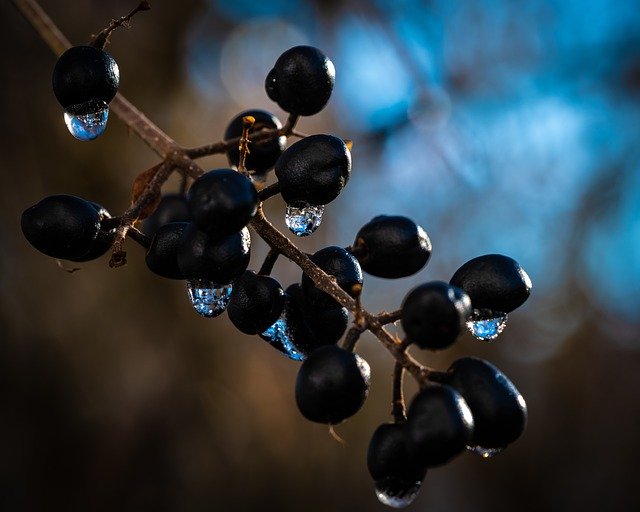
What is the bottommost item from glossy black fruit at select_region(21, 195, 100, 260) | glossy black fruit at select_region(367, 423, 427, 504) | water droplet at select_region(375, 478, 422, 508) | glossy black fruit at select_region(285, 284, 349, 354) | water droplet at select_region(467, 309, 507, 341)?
water droplet at select_region(375, 478, 422, 508)

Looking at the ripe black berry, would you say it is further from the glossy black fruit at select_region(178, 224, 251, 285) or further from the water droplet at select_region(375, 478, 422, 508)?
the water droplet at select_region(375, 478, 422, 508)

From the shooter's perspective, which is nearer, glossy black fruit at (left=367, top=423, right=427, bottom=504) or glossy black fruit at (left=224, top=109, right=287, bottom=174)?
glossy black fruit at (left=367, top=423, right=427, bottom=504)

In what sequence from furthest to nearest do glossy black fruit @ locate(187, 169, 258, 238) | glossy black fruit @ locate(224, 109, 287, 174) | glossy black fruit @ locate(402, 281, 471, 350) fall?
glossy black fruit @ locate(224, 109, 287, 174), glossy black fruit @ locate(187, 169, 258, 238), glossy black fruit @ locate(402, 281, 471, 350)

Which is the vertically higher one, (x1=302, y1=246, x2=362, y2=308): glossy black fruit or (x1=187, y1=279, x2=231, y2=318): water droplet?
(x1=302, y1=246, x2=362, y2=308): glossy black fruit

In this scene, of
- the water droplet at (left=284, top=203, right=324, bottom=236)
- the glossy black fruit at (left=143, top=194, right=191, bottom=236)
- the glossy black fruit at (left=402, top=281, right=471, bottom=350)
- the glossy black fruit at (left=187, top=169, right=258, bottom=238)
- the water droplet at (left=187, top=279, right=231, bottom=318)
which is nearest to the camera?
the glossy black fruit at (left=402, top=281, right=471, bottom=350)

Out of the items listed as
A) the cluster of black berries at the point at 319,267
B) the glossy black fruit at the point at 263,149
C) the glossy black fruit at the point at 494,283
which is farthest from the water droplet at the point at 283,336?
the glossy black fruit at the point at 263,149

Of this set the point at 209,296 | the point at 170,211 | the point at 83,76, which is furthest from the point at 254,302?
the point at 170,211

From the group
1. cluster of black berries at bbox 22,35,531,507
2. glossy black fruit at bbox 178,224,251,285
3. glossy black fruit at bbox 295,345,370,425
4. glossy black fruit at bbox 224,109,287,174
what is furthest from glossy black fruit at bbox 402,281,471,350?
glossy black fruit at bbox 224,109,287,174
